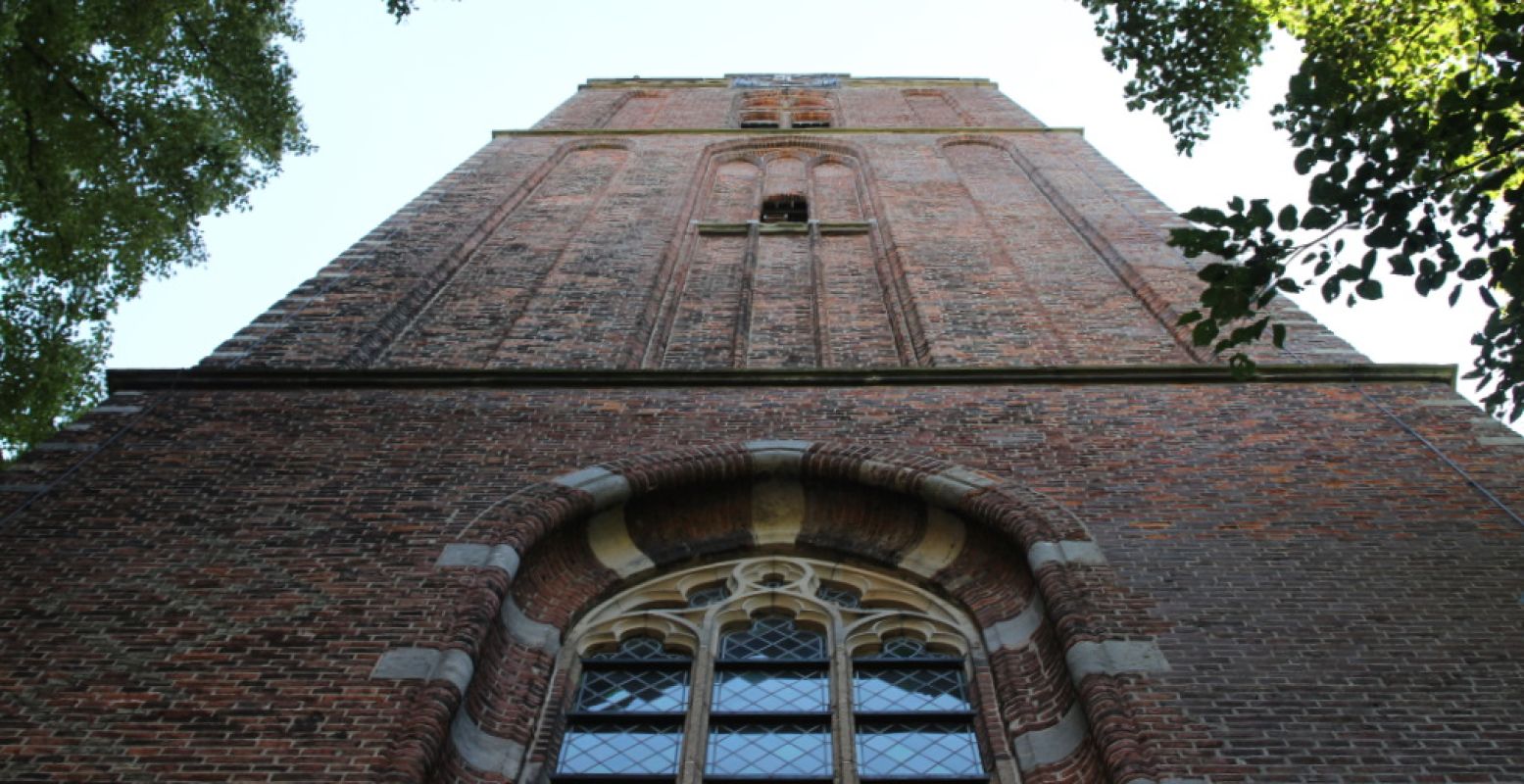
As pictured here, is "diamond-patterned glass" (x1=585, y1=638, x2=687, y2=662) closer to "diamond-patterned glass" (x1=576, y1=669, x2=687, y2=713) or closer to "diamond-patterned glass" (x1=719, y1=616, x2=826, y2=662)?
"diamond-patterned glass" (x1=576, y1=669, x2=687, y2=713)

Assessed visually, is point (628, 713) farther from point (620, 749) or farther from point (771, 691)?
point (771, 691)

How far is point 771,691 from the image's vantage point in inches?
276

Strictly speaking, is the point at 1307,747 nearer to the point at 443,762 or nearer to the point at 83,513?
the point at 443,762

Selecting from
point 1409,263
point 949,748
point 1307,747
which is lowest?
point 949,748

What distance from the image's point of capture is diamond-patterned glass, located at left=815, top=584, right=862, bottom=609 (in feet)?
25.7

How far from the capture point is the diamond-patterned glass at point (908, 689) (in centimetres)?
686

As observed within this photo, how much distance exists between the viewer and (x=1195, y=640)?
6.50 metres

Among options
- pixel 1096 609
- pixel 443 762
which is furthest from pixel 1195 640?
pixel 443 762

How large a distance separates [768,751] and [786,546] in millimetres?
1949

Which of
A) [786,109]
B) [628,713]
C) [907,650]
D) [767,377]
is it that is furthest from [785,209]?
[628,713]

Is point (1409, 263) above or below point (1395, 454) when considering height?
above

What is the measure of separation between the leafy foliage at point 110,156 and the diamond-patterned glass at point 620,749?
248 inches

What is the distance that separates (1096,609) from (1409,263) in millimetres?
2174

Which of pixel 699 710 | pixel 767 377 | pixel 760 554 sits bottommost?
pixel 699 710
